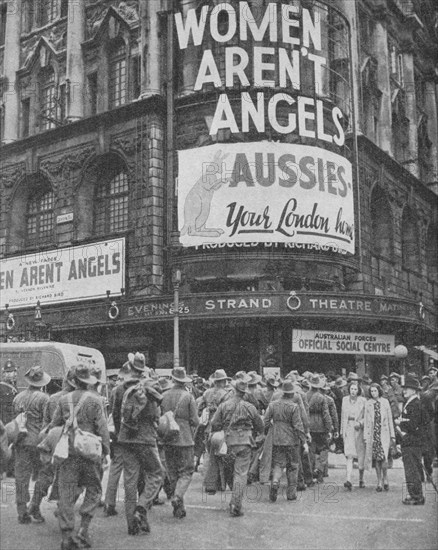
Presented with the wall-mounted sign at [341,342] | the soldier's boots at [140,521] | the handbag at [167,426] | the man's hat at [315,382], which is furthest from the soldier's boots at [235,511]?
the wall-mounted sign at [341,342]

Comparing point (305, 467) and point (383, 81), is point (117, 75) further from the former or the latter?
point (305, 467)

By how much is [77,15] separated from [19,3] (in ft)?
17.8

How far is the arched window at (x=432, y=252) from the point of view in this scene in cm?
4475

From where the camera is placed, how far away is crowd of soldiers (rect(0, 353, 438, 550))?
934 centimetres

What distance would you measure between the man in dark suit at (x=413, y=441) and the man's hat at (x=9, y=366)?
500 inches

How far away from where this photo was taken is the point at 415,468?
1216 centimetres

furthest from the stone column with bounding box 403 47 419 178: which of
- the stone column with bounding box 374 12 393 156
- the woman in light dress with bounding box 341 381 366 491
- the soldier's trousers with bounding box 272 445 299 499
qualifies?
the soldier's trousers with bounding box 272 445 299 499

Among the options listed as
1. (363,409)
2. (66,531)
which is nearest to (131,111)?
(363,409)

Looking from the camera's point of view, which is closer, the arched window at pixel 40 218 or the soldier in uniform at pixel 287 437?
the soldier in uniform at pixel 287 437

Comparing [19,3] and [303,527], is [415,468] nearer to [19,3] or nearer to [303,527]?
[303,527]

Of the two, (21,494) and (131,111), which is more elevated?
(131,111)

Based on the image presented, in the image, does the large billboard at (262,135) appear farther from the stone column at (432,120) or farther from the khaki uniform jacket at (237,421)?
the stone column at (432,120)

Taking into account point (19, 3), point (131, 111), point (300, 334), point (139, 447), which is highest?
point (19, 3)

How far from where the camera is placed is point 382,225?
37281 millimetres
